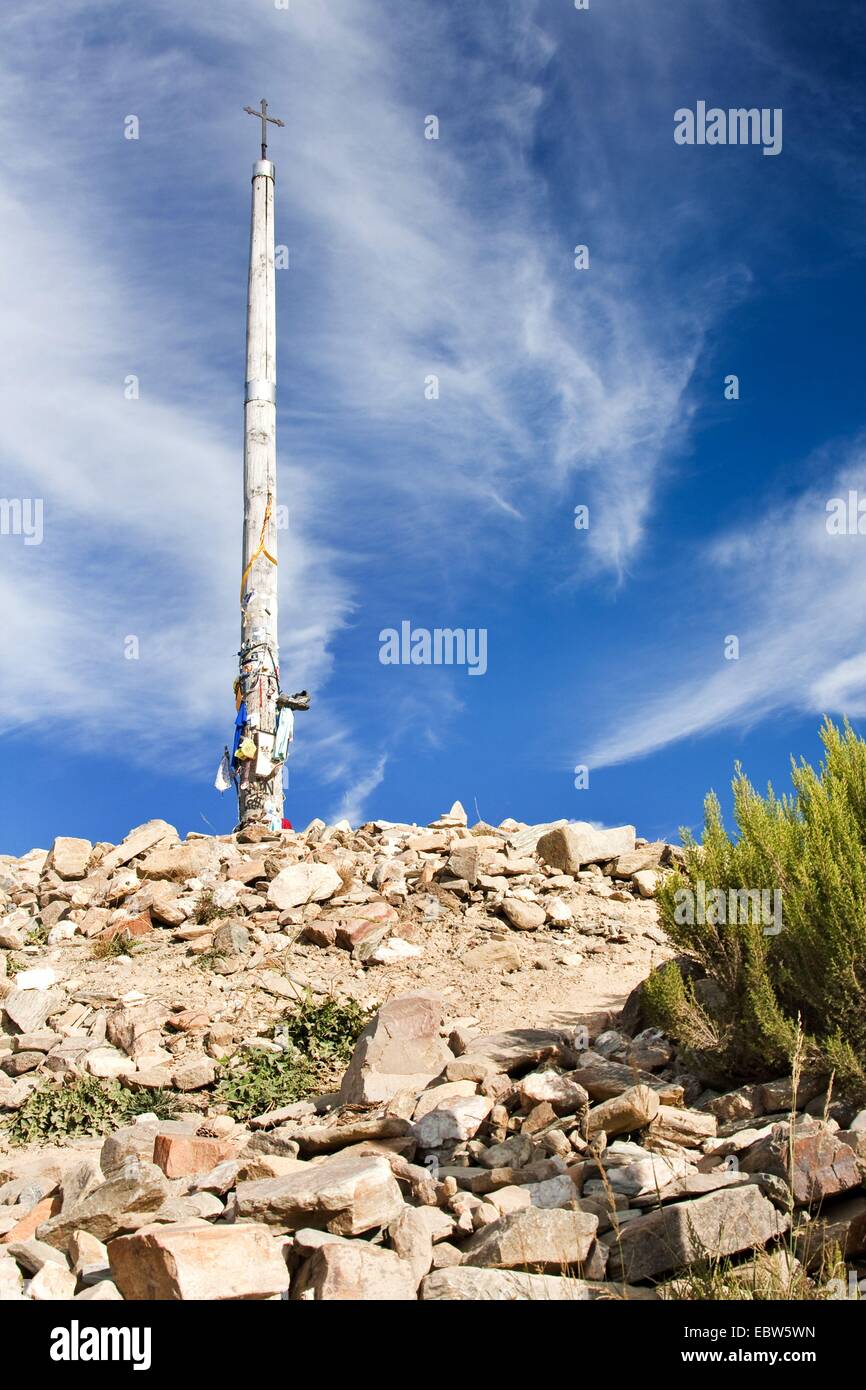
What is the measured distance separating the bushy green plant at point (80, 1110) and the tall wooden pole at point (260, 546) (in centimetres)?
657

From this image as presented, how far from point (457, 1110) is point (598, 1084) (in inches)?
33.7

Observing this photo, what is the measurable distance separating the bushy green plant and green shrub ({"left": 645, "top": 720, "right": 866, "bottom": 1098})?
386 cm

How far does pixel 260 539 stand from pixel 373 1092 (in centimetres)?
979

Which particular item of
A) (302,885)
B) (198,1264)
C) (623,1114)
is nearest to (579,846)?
(302,885)

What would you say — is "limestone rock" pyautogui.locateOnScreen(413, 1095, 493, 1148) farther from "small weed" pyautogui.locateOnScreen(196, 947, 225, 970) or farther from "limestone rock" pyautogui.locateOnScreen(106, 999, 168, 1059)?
"small weed" pyautogui.locateOnScreen(196, 947, 225, 970)

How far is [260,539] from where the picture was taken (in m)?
15.5

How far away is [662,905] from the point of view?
7.67 m

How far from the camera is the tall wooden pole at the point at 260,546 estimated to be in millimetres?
14875

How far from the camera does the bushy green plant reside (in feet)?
26.2

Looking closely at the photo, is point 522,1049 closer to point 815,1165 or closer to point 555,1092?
point 555,1092

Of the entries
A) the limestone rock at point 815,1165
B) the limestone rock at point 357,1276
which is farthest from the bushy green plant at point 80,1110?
the limestone rock at point 815,1165

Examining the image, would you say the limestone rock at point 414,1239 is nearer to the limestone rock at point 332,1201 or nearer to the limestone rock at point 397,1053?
the limestone rock at point 332,1201
